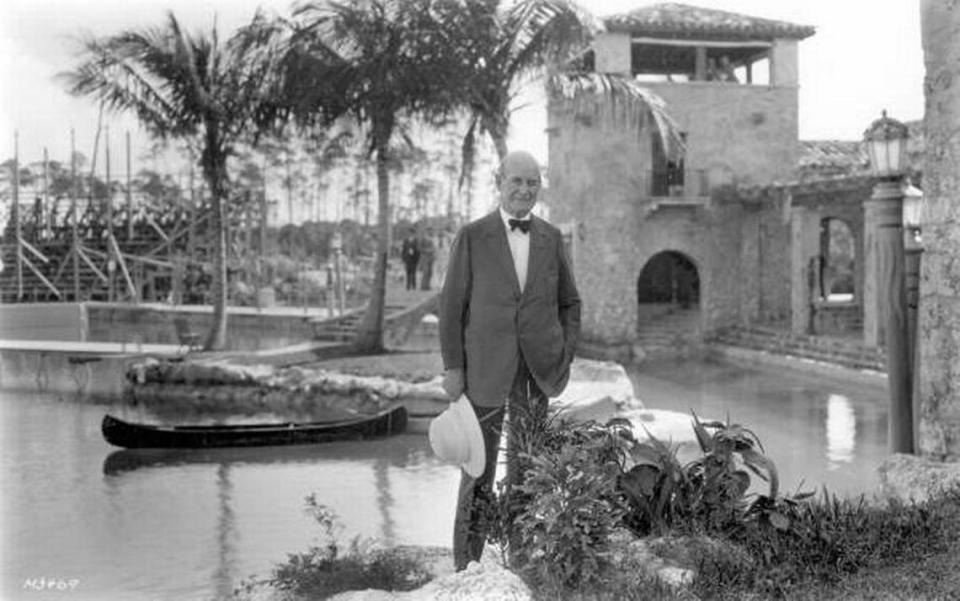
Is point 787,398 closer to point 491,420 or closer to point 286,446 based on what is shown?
point 286,446

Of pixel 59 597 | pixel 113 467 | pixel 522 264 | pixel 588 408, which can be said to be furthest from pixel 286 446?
pixel 522 264

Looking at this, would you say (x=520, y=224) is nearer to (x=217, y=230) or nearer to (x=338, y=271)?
(x=217, y=230)

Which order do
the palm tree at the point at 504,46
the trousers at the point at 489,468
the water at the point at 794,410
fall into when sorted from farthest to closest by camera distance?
the palm tree at the point at 504,46
the water at the point at 794,410
the trousers at the point at 489,468

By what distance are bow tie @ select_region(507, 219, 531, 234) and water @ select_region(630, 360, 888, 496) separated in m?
4.68

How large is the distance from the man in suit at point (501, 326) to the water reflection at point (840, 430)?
7.59 metres

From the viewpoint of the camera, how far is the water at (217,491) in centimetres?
735

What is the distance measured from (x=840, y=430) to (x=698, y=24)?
11.7 metres

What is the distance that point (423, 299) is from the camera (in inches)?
992

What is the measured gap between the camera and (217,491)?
10273 millimetres

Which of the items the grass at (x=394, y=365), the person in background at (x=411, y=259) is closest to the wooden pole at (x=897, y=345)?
the grass at (x=394, y=365)

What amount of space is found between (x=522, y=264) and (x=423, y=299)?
2081cm

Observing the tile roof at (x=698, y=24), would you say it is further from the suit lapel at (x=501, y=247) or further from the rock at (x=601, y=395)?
the suit lapel at (x=501, y=247)

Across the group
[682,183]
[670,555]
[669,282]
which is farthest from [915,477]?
[669,282]

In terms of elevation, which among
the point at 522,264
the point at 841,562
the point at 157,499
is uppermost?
the point at 522,264
